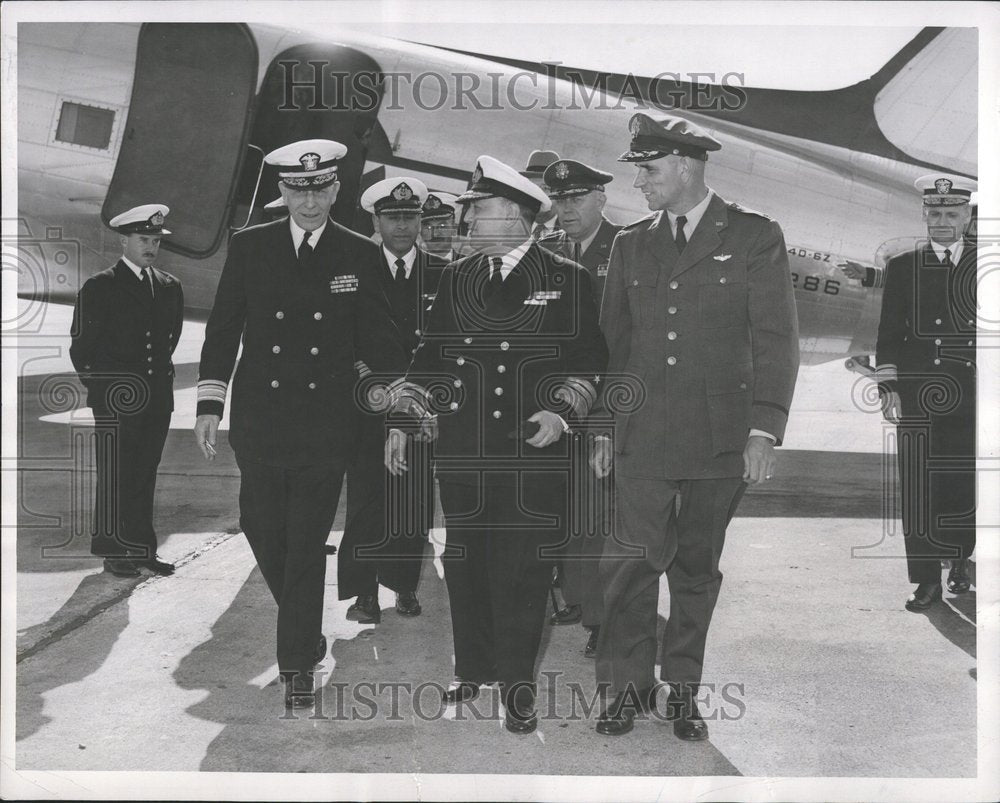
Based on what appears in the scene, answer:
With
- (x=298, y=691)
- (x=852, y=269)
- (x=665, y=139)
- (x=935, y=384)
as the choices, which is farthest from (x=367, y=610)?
(x=852, y=269)

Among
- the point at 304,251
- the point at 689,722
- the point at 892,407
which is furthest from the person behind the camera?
the point at 892,407

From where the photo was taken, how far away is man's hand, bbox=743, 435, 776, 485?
127 inches

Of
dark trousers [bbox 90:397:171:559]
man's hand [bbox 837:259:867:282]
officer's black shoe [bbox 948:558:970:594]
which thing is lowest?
officer's black shoe [bbox 948:558:970:594]

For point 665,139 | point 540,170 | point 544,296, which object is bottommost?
point 544,296

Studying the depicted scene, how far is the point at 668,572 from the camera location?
3457 millimetres

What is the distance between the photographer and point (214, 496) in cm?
462

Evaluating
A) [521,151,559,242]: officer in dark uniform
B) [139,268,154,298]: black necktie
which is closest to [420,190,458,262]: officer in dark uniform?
[521,151,559,242]: officer in dark uniform

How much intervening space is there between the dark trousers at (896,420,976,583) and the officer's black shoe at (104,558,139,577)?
3.12 metres

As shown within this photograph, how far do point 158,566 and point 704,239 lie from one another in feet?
8.42

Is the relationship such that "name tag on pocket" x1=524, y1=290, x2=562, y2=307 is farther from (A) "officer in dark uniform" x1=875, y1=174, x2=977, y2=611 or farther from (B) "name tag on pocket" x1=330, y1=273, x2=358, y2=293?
(A) "officer in dark uniform" x1=875, y1=174, x2=977, y2=611

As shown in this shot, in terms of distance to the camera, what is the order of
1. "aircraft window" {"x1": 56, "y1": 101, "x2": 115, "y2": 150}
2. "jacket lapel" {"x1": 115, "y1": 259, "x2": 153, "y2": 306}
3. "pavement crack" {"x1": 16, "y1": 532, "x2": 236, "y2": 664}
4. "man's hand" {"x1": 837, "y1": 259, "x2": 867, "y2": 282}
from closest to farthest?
"pavement crack" {"x1": 16, "y1": 532, "x2": 236, "y2": 664} < "jacket lapel" {"x1": 115, "y1": 259, "x2": 153, "y2": 306} < "man's hand" {"x1": 837, "y1": 259, "x2": 867, "y2": 282} < "aircraft window" {"x1": 56, "y1": 101, "x2": 115, "y2": 150}

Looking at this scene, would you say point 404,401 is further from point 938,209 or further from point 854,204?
point 854,204

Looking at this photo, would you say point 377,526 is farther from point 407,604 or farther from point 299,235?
point 299,235

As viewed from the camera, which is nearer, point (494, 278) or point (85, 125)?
point (494, 278)
